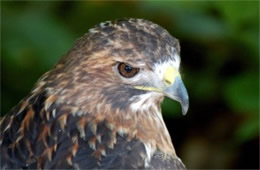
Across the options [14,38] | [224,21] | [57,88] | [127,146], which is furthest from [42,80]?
[224,21]

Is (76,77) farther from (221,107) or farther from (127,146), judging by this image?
(221,107)

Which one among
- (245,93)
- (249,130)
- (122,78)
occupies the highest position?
(122,78)

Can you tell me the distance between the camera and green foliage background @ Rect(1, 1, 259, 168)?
726 centimetres

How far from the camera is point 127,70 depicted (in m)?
4.96

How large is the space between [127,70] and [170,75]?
9.4 inches

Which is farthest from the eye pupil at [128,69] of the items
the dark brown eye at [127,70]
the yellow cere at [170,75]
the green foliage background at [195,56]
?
the green foliage background at [195,56]

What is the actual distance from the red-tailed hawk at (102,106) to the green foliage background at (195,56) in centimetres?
194

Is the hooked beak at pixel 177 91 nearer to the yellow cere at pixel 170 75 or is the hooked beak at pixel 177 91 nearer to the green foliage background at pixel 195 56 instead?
the yellow cere at pixel 170 75

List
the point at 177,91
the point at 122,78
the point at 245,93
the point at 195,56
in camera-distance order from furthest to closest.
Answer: the point at 195,56 → the point at 245,93 → the point at 122,78 → the point at 177,91

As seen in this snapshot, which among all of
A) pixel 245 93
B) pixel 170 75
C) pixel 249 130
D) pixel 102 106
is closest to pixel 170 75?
pixel 170 75

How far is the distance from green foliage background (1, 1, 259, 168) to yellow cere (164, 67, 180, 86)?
1979 millimetres

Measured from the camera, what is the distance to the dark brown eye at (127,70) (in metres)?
4.94

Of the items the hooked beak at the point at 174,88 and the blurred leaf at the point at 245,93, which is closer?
the hooked beak at the point at 174,88

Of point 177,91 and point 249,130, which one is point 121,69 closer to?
point 177,91
